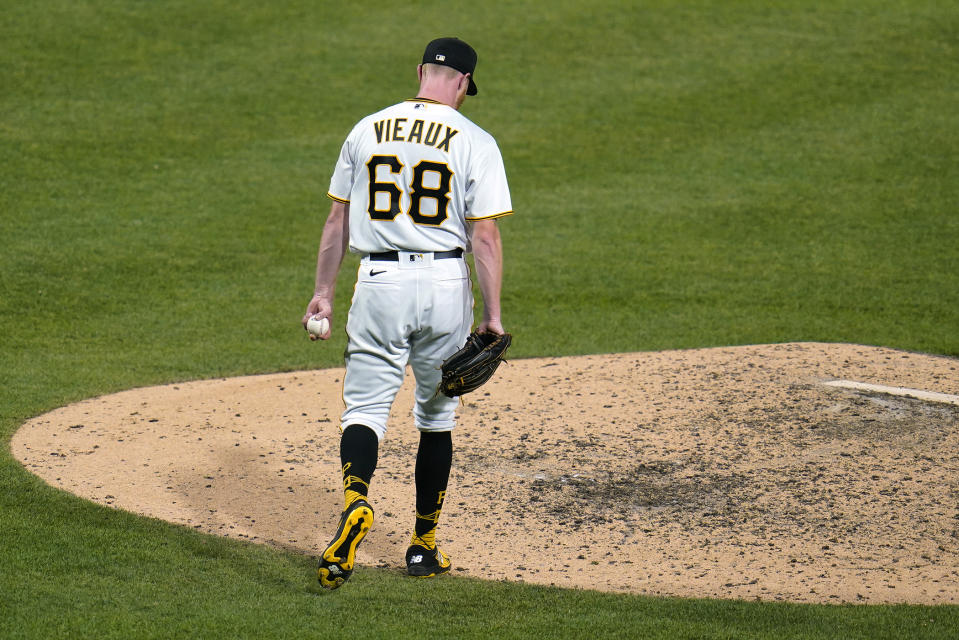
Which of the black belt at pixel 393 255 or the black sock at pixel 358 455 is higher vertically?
the black belt at pixel 393 255

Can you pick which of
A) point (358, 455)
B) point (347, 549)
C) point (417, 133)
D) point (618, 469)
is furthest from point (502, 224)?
point (347, 549)

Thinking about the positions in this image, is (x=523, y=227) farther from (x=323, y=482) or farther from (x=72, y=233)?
(x=323, y=482)

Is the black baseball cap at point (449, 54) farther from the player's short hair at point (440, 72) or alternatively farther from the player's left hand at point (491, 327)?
the player's left hand at point (491, 327)

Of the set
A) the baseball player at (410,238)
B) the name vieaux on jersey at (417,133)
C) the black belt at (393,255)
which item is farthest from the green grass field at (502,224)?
the name vieaux on jersey at (417,133)

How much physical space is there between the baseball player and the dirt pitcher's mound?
0.90 meters

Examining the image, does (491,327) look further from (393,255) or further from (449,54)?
(449,54)

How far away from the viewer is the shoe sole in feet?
12.5

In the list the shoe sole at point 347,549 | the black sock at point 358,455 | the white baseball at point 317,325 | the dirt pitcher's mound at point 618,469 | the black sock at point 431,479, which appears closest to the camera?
the shoe sole at point 347,549

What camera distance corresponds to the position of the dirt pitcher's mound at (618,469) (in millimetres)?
4746

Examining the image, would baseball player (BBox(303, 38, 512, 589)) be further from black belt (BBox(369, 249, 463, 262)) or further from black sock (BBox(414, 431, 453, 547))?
black sock (BBox(414, 431, 453, 547))

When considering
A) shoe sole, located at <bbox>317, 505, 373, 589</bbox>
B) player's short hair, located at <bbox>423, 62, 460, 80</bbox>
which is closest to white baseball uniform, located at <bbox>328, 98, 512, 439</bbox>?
player's short hair, located at <bbox>423, 62, 460, 80</bbox>

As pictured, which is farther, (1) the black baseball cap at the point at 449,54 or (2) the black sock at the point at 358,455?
(1) the black baseball cap at the point at 449,54

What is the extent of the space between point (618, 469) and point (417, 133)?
92.1 inches

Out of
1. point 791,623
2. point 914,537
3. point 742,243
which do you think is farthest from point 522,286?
point 791,623
